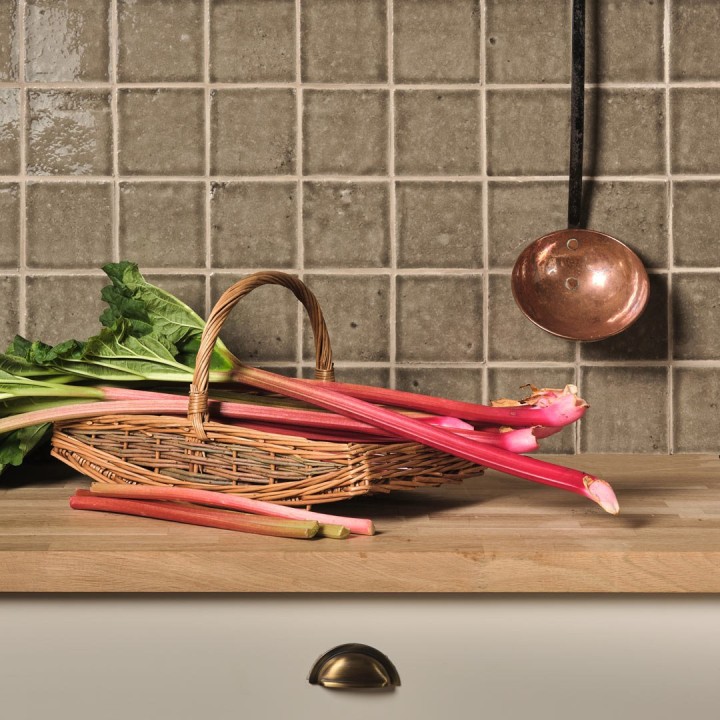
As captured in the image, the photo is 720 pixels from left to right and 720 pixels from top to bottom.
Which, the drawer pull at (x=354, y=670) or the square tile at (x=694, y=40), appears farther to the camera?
the square tile at (x=694, y=40)

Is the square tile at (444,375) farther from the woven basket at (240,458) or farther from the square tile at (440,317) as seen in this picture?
the woven basket at (240,458)

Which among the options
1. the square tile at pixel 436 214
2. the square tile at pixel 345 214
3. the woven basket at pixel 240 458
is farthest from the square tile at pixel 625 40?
the woven basket at pixel 240 458

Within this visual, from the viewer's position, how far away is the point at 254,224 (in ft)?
3.86

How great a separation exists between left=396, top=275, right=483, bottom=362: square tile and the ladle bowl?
0.09 metres

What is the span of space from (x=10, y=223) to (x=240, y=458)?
63cm

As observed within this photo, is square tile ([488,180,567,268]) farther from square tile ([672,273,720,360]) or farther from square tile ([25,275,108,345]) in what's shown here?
square tile ([25,275,108,345])

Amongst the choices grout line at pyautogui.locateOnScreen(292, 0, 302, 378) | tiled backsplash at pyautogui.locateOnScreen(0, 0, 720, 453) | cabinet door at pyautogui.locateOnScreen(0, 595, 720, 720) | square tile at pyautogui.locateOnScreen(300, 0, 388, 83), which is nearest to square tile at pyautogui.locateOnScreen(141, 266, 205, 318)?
tiled backsplash at pyautogui.locateOnScreen(0, 0, 720, 453)

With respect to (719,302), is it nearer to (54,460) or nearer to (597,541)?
(597,541)

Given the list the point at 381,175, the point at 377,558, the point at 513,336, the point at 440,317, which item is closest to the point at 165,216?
the point at 381,175

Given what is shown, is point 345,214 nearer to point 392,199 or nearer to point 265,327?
point 392,199

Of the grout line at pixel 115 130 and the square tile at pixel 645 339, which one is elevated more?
the grout line at pixel 115 130

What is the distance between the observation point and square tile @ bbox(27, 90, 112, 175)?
117cm

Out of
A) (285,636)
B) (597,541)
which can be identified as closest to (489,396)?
(597,541)

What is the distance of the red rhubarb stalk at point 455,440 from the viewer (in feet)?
2.52
